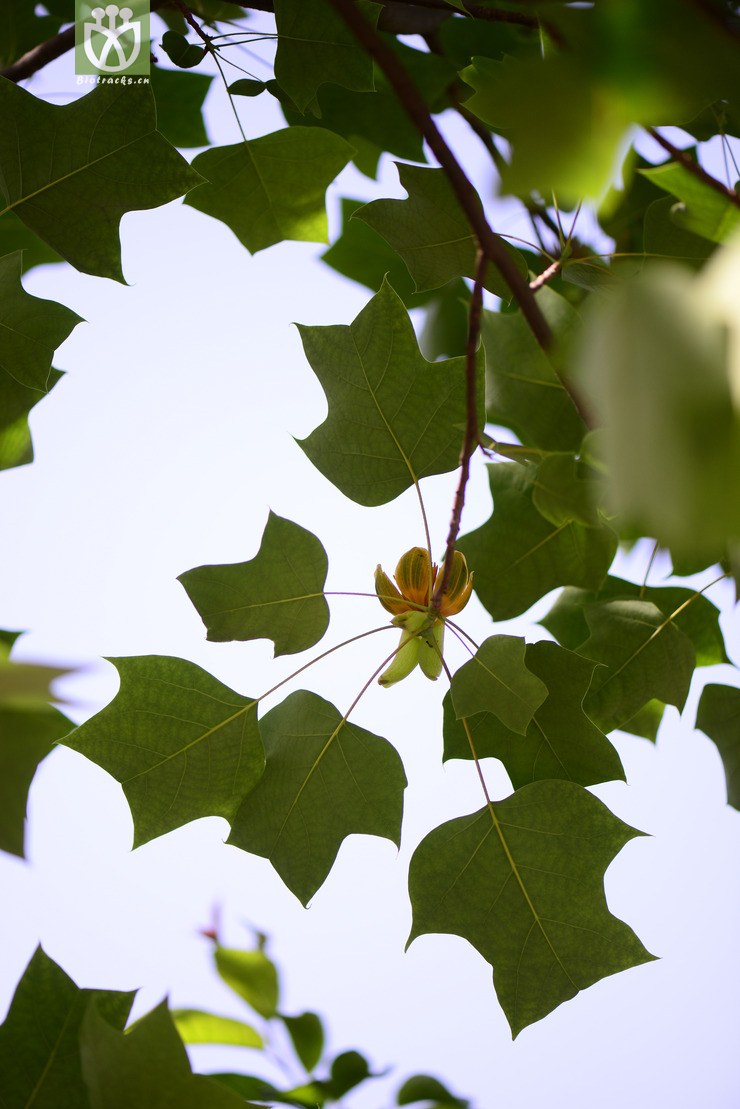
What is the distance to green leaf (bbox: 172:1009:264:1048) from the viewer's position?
99 centimetres

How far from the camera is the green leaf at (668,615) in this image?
74cm

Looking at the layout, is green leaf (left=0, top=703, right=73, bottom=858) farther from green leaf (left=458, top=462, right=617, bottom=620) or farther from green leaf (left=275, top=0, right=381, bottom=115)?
green leaf (left=275, top=0, right=381, bottom=115)

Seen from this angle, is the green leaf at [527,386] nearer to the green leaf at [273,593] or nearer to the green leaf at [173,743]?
the green leaf at [273,593]

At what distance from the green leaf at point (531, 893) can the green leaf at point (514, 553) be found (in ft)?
0.43

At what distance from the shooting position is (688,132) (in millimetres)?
797

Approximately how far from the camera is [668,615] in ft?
2.39

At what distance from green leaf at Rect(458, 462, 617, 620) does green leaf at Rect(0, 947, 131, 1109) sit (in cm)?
34

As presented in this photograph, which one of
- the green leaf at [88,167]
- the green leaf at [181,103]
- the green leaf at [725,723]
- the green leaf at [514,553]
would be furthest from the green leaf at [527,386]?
the green leaf at [181,103]

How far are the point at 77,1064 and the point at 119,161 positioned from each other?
53cm

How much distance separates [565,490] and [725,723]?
383mm

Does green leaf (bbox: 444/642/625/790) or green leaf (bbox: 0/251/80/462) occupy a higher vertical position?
green leaf (bbox: 0/251/80/462)

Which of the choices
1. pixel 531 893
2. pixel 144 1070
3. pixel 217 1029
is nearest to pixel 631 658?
pixel 531 893

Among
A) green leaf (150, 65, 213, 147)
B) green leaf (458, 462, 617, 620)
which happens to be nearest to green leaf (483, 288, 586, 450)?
green leaf (458, 462, 617, 620)

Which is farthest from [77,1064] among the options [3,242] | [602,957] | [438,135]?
[3,242]
